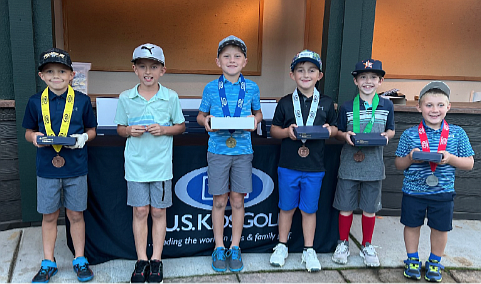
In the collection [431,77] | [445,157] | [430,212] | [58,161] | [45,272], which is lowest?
[45,272]

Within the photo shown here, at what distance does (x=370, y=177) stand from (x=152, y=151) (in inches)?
69.9

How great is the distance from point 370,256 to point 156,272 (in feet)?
5.96

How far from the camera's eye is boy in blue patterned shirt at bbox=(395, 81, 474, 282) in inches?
107

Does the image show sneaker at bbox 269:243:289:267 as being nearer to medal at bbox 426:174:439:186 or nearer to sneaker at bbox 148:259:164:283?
sneaker at bbox 148:259:164:283

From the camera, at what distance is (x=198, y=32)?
242 inches

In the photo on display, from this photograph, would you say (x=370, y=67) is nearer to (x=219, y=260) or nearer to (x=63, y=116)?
(x=219, y=260)

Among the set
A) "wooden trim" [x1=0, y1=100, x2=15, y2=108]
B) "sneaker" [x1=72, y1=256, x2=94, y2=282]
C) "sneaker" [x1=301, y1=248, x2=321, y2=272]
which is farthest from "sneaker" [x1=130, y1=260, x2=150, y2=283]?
"wooden trim" [x1=0, y1=100, x2=15, y2=108]

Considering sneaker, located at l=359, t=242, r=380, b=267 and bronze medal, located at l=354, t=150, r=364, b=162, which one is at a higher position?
bronze medal, located at l=354, t=150, r=364, b=162

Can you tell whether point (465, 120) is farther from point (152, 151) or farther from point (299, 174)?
point (152, 151)

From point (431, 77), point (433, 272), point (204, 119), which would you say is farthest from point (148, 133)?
point (431, 77)

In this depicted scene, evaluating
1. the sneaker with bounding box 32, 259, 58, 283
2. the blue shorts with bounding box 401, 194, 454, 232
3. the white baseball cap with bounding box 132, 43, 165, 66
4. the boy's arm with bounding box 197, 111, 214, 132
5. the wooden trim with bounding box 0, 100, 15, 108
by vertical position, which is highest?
the white baseball cap with bounding box 132, 43, 165, 66

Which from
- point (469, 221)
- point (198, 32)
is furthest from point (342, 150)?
point (198, 32)

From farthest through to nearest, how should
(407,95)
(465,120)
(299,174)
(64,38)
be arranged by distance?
(407,95), (64,38), (465,120), (299,174)

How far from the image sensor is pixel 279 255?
3.13m
